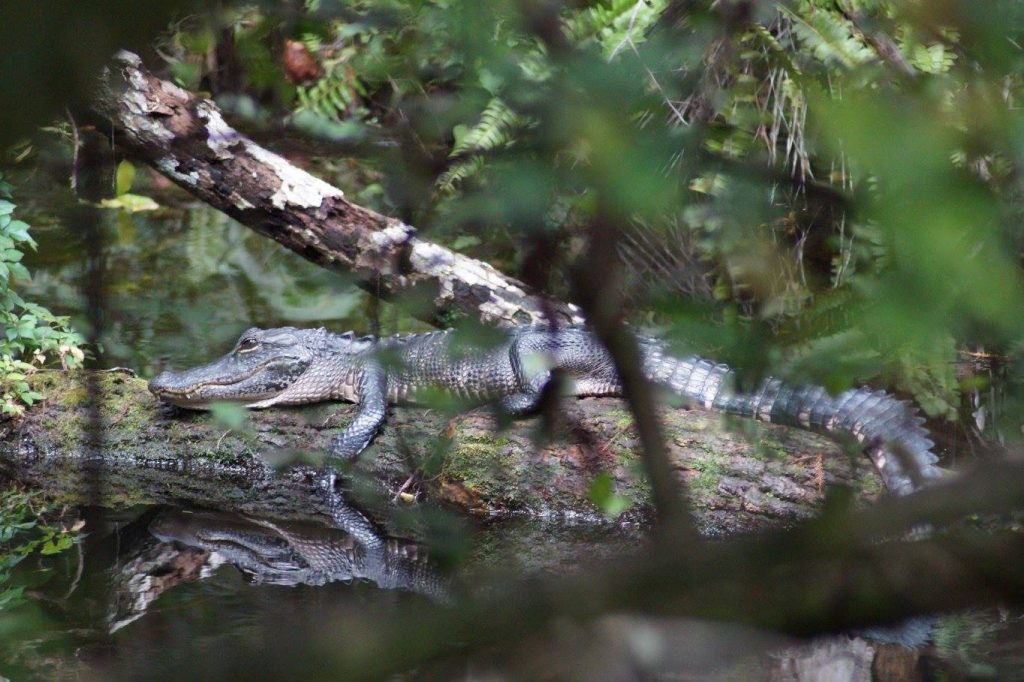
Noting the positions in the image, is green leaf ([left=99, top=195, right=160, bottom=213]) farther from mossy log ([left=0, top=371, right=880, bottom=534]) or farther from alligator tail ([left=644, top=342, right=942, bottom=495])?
alligator tail ([left=644, top=342, right=942, bottom=495])

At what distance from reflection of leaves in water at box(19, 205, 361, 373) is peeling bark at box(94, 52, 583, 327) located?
586 millimetres

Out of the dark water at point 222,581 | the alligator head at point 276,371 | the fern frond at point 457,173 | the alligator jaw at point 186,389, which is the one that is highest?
the alligator head at point 276,371

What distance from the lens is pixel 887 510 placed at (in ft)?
1.89

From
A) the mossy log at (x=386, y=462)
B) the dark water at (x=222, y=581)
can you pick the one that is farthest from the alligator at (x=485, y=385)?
the dark water at (x=222, y=581)

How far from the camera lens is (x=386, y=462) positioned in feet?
16.5

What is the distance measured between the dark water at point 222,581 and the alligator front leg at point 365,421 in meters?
0.47

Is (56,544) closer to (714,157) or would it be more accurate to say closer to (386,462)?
(386,462)

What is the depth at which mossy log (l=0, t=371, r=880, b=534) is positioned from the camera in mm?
4309

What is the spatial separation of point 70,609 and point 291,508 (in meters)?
1.37

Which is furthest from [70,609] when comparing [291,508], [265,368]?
[265,368]

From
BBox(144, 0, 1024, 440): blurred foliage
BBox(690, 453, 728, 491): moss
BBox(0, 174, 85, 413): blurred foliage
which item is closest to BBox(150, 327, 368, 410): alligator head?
BBox(0, 174, 85, 413): blurred foliage

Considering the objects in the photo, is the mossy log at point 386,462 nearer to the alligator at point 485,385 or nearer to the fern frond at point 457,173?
the alligator at point 485,385

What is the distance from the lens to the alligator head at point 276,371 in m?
5.49

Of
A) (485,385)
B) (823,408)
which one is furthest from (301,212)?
(823,408)
